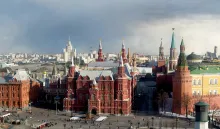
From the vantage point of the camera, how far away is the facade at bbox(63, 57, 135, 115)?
90000 millimetres

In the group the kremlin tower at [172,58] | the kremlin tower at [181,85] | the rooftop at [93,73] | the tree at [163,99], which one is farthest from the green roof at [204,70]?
the rooftop at [93,73]

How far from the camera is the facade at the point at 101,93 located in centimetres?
9000

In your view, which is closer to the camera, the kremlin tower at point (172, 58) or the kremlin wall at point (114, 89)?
the kremlin wall at point (114, 89)

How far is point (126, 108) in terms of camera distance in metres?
89.4

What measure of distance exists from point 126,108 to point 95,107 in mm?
7673

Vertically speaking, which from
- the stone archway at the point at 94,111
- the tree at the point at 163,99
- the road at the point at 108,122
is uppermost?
the tree at the point at 163,99

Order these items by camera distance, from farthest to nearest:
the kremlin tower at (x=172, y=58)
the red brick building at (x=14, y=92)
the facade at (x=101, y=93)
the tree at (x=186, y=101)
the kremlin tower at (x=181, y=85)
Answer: the kremlin tower at (x=172, y=58) → the red brick building at (x=14, y=92) → the facade at (x=101, y=93) → the kremlin tower at (x=181, y=85) → the tree at (x=186, y=101)

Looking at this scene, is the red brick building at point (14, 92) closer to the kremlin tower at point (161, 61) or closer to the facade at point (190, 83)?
the facade at point (190, 83)

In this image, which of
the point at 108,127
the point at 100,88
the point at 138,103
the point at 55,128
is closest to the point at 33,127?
the point at 55,128

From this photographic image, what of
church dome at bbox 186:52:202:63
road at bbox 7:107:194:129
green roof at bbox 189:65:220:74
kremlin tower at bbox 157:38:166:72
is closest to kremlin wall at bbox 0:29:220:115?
green roof at bbox 189:65:220:74

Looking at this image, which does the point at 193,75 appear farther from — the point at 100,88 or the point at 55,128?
the point at 55,128

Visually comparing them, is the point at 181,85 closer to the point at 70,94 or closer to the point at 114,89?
the point at 114,89

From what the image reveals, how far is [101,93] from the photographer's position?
300 ft

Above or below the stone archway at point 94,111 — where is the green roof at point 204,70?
above
